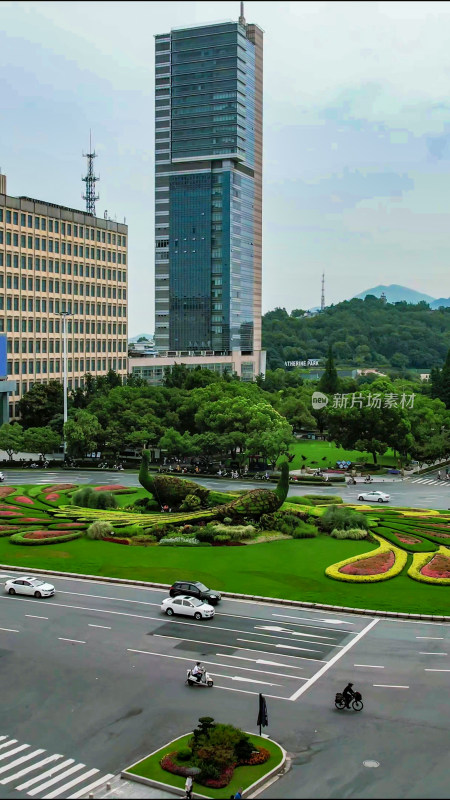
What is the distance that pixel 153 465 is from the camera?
9088cm

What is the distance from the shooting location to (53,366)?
120m

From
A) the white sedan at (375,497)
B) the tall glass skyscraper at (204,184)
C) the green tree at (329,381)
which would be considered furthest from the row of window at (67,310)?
the white sedan at (375,497)

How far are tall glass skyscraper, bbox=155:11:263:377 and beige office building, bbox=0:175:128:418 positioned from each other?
34.9 m

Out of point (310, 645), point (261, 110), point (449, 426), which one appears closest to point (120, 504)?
point (310, 645)

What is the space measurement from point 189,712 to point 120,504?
40323 mm

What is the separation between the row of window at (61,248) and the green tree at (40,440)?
33416mm

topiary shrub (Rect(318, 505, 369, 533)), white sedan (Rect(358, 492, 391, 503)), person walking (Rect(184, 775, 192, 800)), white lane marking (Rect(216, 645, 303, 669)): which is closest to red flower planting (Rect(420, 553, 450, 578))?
topiary shrub (Rect(318, 505, 369, 533))

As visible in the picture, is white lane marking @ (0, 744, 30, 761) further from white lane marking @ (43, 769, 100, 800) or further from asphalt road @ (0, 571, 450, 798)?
white lane marking @ (43, 769, 100, 800)

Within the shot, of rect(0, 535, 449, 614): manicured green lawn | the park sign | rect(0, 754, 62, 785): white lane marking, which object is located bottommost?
rect(0, 754, 62, 785): white lane marking

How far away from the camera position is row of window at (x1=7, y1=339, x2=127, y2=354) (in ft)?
371

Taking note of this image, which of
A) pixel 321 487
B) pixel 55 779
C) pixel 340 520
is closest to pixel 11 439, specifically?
pixel 321 487

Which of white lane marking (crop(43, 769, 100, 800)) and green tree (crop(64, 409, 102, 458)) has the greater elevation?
green tree (crop(64, 409, 102, 458))

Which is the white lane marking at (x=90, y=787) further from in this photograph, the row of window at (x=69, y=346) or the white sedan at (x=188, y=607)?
the row of window at (x=69, y=346)

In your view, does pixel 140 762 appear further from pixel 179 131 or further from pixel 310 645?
pixel 179 131
